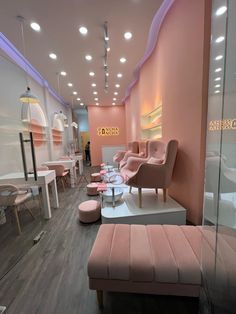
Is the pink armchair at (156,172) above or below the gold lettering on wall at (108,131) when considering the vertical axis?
below

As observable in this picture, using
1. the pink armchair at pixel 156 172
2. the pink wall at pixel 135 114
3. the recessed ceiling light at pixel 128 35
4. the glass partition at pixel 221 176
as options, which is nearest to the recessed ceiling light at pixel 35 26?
the recessed ceiling light at pixel 128 35

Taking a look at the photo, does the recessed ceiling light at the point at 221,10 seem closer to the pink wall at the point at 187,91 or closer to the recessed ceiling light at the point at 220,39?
the recessed ceiling light at the point at 220,39

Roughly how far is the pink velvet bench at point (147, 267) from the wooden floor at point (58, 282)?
0.19 m

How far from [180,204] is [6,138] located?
11.2ft

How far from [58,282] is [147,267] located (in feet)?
3.13

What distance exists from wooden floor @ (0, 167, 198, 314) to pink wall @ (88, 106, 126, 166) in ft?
20.1

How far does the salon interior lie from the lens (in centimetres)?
116

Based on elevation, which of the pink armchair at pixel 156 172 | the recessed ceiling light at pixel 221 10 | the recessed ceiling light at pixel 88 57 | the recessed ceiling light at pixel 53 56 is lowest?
the pink armchair at pixel 156 172

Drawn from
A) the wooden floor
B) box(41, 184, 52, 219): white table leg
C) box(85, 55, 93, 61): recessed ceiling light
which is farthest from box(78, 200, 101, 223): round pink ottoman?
box(85, 55, 93, 61): recessed ceiling light

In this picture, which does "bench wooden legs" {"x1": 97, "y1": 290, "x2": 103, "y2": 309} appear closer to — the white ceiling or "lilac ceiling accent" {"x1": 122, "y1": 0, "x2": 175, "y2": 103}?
the white ceiling

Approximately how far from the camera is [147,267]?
1.10 metres

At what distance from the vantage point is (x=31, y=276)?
5.11 ft

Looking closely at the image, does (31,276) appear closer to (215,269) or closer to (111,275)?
(111,275)

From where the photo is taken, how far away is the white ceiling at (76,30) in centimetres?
223
